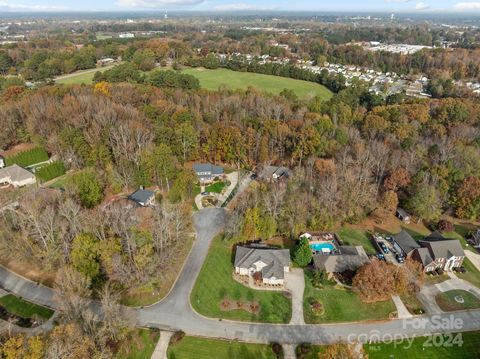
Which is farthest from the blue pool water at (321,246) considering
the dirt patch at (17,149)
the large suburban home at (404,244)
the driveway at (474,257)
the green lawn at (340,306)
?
the dirt patch at (17,149)

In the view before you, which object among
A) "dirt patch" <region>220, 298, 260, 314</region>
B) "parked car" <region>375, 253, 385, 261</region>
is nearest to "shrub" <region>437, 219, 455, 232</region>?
"parked car" <region>375, 253, 385, 261</region>

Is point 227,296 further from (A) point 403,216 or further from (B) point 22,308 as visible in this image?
(A) point 403,216

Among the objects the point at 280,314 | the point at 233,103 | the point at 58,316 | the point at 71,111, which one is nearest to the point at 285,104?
the point at 233,103

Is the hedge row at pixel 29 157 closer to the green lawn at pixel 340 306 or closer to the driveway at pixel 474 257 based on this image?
the green lawn at pixel 340 306

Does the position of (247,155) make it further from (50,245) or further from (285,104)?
(50,245)

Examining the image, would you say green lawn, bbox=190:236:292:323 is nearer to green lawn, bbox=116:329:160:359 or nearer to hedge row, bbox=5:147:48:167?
green lawn, bbox=116:329:160:359

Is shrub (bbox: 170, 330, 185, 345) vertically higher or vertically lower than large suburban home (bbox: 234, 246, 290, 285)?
lower
